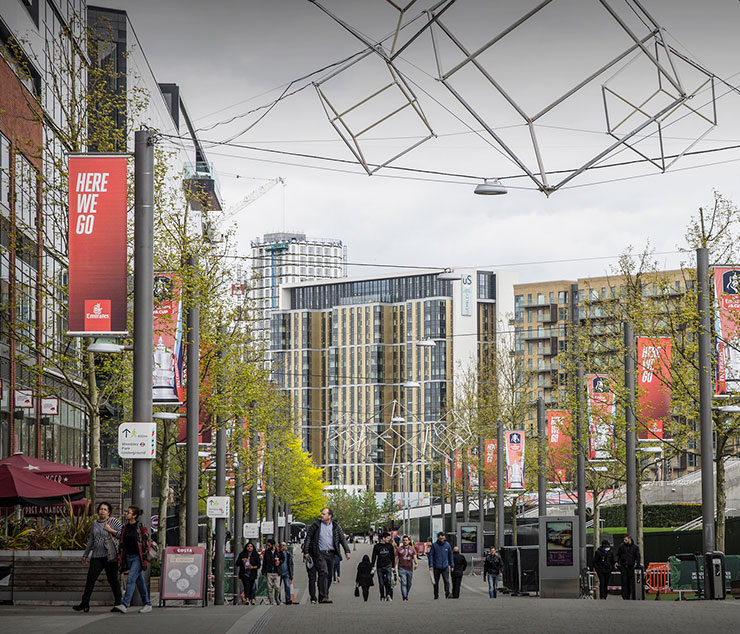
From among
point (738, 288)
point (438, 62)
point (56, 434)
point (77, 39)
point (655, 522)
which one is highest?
point (77, 39)

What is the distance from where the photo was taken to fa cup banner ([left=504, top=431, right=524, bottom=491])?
56.7 m

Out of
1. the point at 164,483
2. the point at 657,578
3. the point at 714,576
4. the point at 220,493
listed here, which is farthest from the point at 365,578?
the point at 714,576

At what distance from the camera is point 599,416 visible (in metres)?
40.0

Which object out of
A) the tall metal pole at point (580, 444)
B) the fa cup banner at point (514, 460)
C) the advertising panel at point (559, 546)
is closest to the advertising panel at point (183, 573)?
the advertising panel at point (559, 546)

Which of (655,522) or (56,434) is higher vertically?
(56,434)

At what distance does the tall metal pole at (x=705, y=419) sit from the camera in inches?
1044

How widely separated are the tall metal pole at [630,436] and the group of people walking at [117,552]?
672 inches

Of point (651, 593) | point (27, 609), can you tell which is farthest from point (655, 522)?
point (27, 609)

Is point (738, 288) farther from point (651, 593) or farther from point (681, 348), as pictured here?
point (651, 593)

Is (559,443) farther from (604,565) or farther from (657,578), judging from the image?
(604,565)

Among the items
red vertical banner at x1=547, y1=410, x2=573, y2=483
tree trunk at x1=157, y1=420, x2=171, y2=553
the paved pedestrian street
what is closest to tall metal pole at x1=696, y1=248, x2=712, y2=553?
the paved pedestrian street

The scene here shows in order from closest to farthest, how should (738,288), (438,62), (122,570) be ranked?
(438,62), (122,570), (738,288)

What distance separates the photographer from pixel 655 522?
85.5 meters

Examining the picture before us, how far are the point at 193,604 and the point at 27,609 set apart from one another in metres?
5.00
